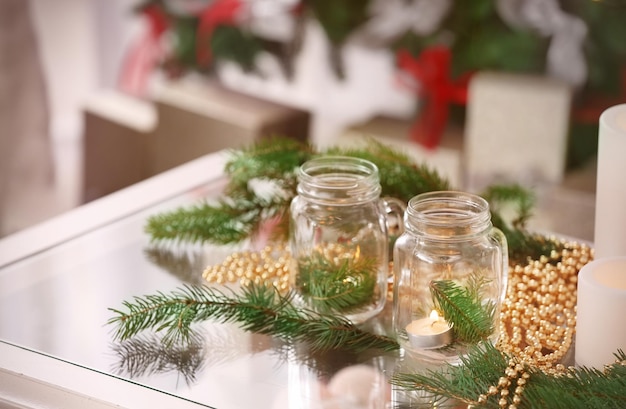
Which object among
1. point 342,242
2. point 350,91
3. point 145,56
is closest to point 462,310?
point 342,242

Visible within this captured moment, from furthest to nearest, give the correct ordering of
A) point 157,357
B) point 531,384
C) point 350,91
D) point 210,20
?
point 350,91 < point 210,20 < point 157,357 < point 531,384

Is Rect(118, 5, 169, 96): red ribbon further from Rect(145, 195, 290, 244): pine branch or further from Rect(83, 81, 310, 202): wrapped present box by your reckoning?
Rect(145, 195, 290, 244): pine branch

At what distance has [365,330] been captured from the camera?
84 centimetres

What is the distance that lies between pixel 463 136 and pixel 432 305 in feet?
4.59

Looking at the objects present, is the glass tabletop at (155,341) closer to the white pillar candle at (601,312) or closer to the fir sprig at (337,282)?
the fir sprig at (337,282)

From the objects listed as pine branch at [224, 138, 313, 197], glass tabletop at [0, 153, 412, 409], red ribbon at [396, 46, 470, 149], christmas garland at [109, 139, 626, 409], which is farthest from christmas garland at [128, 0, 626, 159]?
glass tabletop at [0, 153, 412, 409]

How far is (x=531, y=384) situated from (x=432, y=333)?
9 centimetres

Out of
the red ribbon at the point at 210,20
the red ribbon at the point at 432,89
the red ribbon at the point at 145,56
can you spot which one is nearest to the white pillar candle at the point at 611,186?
the red ribbon at the point at 432,89

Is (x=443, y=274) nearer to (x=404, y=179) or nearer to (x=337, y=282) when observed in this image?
(x=337, y=282)

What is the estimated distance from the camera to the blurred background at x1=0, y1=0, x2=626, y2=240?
1.94 meters

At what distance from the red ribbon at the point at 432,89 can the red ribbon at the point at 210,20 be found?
15.3 inches

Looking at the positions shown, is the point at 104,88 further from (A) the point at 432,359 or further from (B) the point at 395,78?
(A) the point at 432,359

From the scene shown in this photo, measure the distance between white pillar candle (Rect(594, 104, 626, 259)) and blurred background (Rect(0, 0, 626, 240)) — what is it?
0.80m

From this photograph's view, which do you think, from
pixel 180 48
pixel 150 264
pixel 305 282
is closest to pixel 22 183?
pixel 180 48
